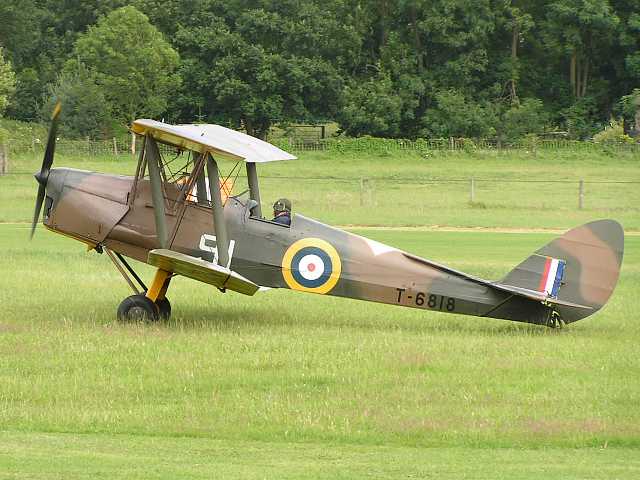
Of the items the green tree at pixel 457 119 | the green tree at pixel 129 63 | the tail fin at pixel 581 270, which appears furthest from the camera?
the green tree at pixel 457 119

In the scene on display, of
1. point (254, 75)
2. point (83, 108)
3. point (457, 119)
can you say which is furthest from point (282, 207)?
point (254, 75)

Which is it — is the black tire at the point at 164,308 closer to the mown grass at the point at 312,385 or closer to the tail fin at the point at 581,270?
the mown grass at the point at 312,385

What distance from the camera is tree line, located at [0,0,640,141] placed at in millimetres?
70750

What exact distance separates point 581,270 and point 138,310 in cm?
584

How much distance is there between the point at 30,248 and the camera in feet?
84.4

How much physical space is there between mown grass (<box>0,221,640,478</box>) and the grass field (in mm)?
27

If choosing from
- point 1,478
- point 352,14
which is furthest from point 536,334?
point 352,14

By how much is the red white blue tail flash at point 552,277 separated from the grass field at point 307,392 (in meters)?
0.64

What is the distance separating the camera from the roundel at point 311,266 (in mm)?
15289

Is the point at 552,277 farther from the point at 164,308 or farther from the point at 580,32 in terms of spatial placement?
the point at 580,32

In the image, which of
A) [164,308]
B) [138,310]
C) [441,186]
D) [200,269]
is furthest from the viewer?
[441,186]

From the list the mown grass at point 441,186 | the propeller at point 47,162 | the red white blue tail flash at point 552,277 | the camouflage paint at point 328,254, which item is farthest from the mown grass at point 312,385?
the mown grass at point 441,186

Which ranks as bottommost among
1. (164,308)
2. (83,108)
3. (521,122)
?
(164,308)

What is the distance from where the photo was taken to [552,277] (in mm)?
14844
